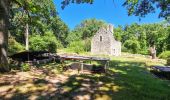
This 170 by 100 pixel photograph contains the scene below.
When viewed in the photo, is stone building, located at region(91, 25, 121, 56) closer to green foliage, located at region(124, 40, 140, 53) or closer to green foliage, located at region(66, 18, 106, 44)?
green foliage, located at region(124, 40, 140, 53)

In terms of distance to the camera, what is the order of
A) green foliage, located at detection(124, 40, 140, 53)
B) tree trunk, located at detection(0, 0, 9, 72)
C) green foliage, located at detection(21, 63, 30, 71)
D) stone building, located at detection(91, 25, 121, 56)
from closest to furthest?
tree trunk, located at detection(0, 0, 9, 72)
green foliage, located at detection(21, 63, 30, 71)
stone building, located at detection(91, 25, 121, 56)
green foliage, located at detection(124, 40, 140, 53)

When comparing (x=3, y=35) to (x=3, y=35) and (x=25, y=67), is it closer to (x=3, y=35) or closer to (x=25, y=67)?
(x=3, y=35)

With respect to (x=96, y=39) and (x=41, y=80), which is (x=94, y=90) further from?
(x=96, y=39)

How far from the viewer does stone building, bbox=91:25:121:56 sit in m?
62.5

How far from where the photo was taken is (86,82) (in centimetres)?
1162

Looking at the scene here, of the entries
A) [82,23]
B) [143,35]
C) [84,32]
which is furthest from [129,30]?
[82,23]

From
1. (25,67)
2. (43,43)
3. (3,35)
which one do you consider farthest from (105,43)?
(3,35)

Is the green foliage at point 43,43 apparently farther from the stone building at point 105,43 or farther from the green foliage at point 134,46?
the green foliage at point 134,46

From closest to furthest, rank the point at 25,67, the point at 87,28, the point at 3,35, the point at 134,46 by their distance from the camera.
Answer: the point at 3,35 < the point at 25,67 < the point at 134,46 < the point at 87,28

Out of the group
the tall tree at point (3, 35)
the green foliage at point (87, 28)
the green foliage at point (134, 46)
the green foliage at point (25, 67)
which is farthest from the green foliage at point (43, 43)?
the green foliage at point (87, 28)

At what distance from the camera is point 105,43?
63.1 m

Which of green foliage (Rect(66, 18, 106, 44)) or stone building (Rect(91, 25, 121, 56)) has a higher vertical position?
green foliage (Rect(66, 18, 106, 44))

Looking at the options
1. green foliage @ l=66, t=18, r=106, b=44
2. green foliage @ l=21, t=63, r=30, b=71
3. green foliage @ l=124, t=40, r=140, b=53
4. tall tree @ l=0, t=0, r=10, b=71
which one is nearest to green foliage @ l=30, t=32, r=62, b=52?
green foliage @ l=21, t=63, r=30, b=71

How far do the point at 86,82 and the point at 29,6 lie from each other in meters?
6.86
